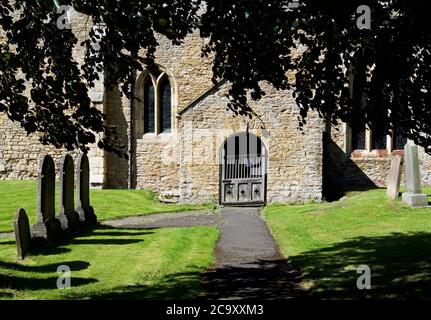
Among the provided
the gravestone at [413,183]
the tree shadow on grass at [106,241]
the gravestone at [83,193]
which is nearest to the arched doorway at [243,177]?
the gravestone at [413,183]

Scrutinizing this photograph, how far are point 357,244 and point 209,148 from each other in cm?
897

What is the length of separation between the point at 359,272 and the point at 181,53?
1576 cm

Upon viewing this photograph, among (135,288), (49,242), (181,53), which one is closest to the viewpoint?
(135,288)

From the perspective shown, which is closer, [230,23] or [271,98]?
[230,23]

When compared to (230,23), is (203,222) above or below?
below

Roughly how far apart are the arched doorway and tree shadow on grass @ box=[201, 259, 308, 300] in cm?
941

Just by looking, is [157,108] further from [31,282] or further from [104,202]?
[31,282]

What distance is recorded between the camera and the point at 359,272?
26.1ft

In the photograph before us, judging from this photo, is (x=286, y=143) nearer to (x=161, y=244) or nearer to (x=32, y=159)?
(x=161, y=244)

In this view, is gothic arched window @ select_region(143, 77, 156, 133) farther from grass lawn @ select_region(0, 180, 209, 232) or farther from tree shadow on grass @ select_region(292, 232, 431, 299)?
tree shadow on grass @ select_region(292, 232, 431, 299)

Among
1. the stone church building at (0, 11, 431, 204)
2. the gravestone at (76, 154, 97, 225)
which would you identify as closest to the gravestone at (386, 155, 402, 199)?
the stone church building at (0, 11, 431, 204)

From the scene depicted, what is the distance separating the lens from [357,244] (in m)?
10.7

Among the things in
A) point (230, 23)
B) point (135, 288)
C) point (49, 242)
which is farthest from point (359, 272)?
point (49, 242)

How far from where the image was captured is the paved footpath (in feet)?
23.3
